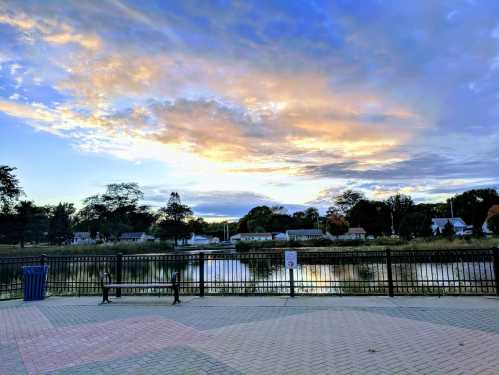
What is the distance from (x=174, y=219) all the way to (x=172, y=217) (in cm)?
91

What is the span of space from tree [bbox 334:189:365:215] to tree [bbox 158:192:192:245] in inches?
2041

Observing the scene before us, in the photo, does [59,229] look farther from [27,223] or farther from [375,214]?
[375,214]

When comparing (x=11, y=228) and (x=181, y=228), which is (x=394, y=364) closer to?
(x=11, y=228)

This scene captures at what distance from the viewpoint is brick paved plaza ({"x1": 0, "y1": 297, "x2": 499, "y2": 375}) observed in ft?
17.4

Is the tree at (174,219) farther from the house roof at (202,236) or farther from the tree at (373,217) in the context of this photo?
the tree at (373,217)

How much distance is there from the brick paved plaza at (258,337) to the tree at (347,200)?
4830 inches

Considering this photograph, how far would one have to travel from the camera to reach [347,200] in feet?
427

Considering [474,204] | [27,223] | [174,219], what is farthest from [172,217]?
[474,204]

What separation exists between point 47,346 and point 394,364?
555cm

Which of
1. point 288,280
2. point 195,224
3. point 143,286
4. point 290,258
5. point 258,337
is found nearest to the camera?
point 258,337

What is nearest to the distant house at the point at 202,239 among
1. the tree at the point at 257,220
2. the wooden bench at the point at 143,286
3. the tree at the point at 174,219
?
the tree at the point at 257,220

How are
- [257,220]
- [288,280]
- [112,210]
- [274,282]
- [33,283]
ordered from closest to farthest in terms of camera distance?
[33,283] < [274,282] < [288,280] < [112,210] < [257,220]

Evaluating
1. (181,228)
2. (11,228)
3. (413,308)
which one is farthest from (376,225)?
(413,308)

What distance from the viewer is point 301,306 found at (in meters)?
9.64
